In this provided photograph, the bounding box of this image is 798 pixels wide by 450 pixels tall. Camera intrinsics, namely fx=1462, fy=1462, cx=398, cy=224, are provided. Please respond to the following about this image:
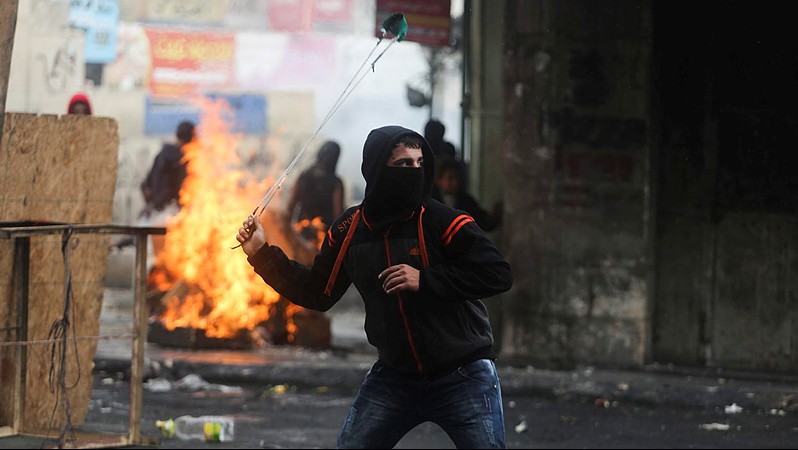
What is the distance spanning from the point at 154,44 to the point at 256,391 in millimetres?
18761

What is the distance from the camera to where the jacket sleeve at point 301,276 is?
16.3ft

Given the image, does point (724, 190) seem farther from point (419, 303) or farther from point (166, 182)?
point (419, 303)

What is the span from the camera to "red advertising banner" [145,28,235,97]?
27562mm

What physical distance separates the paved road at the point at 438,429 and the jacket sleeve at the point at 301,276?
3.03 metres

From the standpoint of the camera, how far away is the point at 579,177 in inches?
419

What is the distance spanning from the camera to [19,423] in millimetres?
7164

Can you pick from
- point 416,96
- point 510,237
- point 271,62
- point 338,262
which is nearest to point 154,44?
point 271,62

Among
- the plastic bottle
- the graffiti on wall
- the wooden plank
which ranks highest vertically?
the graffiti on wall

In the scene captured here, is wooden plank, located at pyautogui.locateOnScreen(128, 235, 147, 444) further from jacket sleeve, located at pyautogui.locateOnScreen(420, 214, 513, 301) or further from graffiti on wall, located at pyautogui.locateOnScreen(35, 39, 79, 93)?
graffiti on wall, located at pyautogui.locateOnScreen(35, 39, 79, 93)

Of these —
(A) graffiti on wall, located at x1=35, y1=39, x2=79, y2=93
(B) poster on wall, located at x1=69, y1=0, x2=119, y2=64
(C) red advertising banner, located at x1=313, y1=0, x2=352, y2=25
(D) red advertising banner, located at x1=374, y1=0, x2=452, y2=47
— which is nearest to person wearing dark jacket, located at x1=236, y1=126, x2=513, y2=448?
(D) red advertising banner, located at x1=374, y1=0, x2=452, y2=47

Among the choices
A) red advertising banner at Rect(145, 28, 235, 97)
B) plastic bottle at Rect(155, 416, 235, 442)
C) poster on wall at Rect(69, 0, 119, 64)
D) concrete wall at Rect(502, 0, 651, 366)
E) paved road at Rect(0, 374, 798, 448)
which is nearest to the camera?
plastic bottle at Rect(155, 416, 235, 442)

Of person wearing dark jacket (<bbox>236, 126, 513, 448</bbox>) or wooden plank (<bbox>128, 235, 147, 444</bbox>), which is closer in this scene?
person wearing dark jacket (<bbox>236, 126, 513, 448</bbox>)

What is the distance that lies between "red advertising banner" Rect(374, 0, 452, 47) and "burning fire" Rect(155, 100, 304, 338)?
186 cm

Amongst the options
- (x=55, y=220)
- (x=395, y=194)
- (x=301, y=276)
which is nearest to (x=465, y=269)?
(x=395, y=194)
